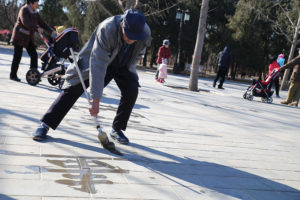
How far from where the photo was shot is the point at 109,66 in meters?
3.83

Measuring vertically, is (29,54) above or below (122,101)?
above

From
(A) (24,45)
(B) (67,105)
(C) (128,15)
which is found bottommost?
(B) (67,105)

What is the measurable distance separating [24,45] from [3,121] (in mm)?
3761

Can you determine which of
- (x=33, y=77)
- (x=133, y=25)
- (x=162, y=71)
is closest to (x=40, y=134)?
(x=133, y=25)

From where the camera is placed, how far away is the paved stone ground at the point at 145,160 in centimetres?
274

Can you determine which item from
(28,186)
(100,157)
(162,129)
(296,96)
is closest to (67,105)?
(100,157)

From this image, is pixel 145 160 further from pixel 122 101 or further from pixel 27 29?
pixel 27 29

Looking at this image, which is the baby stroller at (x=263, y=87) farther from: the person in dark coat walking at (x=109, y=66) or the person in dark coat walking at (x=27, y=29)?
the person in dark coat walking at (x=109, y=66)

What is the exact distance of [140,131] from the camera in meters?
4.85

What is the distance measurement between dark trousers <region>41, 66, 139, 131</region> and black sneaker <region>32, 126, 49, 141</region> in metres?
0.08

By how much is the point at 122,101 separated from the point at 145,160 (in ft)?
2.61

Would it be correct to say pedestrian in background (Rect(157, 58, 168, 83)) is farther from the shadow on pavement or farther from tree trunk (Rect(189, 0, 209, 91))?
the shadow on pavement

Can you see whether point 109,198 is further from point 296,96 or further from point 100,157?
point 296,96

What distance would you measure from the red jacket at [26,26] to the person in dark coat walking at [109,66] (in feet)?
13.2
